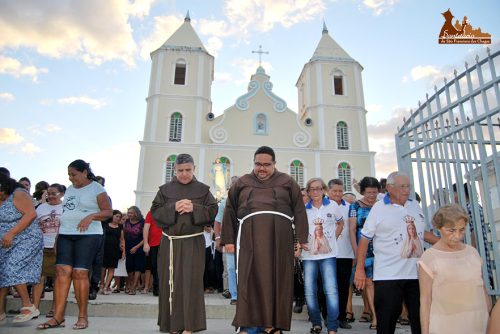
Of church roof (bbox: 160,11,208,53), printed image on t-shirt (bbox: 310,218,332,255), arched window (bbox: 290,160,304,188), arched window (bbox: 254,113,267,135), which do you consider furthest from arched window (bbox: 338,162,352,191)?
printed image on t-shirt (bbox: 310,218,332,255)

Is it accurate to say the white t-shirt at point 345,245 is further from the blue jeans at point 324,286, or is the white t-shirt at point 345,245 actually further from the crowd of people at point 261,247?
the blue jeans at point 324,286

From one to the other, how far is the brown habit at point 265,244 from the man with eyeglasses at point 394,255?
725 mm

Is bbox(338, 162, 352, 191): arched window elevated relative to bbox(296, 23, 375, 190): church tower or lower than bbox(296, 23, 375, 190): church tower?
lower

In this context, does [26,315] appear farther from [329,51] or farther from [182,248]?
[329,51]

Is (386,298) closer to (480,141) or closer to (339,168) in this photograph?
(480,141)

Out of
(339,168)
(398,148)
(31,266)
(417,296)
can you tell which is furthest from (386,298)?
(339,168)

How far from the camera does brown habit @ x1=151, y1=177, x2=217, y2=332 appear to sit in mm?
4059

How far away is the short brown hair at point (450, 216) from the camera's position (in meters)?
2.97

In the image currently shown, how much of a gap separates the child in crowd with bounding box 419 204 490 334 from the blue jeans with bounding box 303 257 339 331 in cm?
162

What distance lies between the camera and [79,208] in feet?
14.8

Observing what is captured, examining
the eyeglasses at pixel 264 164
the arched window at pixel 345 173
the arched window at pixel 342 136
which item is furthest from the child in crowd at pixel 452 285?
the arched window at pixel 342 136

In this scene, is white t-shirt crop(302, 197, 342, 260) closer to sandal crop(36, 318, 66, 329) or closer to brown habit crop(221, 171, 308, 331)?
brown habit crop(221, 171, 308, 331)

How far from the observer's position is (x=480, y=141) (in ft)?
13.1

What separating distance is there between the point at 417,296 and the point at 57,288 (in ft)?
12.4
